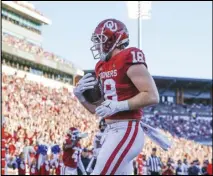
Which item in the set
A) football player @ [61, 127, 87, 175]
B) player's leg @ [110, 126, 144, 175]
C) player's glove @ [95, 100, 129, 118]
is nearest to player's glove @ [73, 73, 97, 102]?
player's glove @ [95, 100, 129, 118]

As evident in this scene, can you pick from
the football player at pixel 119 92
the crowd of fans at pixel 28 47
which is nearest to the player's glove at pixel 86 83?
the football player at pixel 119 92

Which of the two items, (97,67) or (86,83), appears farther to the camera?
(97,67)

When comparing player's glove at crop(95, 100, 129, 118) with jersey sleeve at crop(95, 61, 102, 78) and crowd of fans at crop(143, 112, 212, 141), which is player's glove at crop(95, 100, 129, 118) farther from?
crowd of fans at crop(143, 112, 212, 141)

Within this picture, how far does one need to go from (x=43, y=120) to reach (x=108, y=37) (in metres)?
24.1

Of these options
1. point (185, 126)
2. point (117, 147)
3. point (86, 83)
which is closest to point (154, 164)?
point (86, 83)

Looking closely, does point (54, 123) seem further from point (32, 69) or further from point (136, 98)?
point (136, 98)

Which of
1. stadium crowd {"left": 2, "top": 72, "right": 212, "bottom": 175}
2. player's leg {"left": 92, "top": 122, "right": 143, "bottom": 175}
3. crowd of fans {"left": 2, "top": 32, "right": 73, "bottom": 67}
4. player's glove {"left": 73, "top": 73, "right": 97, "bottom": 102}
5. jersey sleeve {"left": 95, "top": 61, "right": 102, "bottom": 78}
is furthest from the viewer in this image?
crowd of fans {"left": 2, "top": 32, "right": 73, "bottom": 67}

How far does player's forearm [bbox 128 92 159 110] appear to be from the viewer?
4.22m

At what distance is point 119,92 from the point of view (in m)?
4.46

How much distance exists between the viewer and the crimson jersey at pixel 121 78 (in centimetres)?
428

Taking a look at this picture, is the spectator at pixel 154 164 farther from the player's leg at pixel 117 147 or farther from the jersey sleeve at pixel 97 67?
the player's leg at pixel 117 147

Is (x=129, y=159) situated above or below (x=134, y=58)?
below

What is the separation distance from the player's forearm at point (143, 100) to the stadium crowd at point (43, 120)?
1465cm

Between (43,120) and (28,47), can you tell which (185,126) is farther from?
(43,120)
